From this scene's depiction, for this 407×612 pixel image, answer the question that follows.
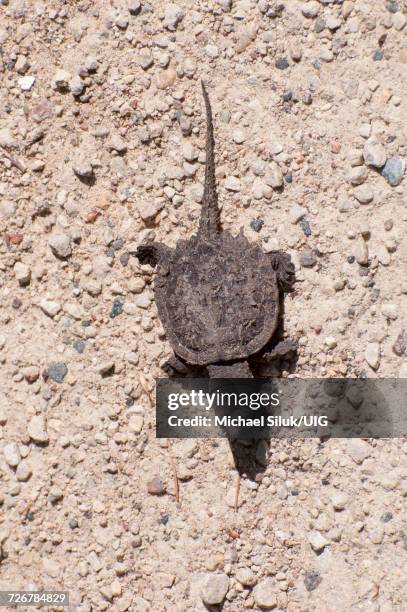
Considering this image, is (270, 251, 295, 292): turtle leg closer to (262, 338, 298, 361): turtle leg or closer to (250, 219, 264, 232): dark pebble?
(250, 219, 264, 232): dark pebble

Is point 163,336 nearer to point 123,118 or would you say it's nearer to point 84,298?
point 84,298

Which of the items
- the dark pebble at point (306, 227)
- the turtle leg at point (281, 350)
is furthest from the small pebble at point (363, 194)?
the turtle leg at point (281, 350)

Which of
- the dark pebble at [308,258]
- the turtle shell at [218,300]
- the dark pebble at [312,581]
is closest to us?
the turtle shell at [218,300]

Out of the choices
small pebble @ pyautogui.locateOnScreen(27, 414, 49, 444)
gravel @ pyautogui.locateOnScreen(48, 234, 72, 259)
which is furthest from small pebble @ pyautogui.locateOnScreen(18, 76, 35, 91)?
small pebble @ pyautogui.locateOnScreen(27, 414, 49, 444)

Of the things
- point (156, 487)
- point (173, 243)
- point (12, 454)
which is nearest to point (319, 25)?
point (173, 243)

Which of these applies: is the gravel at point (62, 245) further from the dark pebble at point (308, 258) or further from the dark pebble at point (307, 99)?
the dark pebble at point (307, 99)

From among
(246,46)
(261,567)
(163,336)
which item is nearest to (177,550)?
(261,567)

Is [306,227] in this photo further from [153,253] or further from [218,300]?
[153,253]
